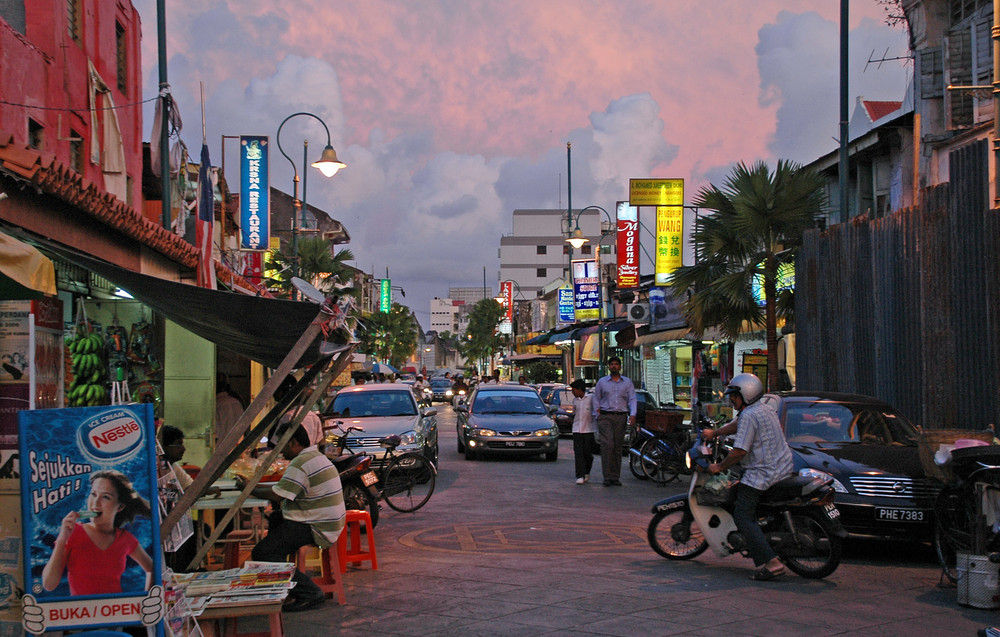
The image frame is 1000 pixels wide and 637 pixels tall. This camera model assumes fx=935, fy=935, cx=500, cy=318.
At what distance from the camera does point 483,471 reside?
1842cm

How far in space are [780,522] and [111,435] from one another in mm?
6249

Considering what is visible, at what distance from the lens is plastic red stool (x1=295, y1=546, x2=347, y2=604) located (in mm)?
7660

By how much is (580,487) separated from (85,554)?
11.7m

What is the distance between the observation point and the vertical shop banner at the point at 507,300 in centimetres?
10081

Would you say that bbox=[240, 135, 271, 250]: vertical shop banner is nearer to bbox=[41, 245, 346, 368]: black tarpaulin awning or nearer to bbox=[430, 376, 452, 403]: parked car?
bbox=[41, 245, 346, 368]: black tarpaulin awning

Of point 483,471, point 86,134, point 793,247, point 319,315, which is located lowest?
point 483,471

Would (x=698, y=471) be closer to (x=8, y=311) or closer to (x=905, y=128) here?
(x=8, y=311)

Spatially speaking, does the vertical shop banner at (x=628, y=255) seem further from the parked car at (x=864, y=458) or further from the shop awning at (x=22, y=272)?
the shop awning at (x=22, y=272)

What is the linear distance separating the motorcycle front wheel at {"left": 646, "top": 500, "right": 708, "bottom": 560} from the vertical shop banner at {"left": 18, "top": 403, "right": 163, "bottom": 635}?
18.8 ft

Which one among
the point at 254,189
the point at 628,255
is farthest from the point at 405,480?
the point at 628,255

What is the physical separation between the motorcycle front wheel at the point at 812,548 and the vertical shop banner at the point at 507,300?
90.2m

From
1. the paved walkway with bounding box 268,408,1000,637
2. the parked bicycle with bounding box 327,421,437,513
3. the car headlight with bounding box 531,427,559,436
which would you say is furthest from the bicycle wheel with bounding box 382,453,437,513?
the car headlight with bounding box 531,427,559,436

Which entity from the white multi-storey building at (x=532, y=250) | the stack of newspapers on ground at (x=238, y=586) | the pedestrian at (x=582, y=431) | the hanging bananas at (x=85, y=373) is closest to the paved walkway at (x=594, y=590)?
the stack of newspapers on ground at (x=238, y=586)

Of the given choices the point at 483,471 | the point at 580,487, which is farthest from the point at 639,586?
the point at 483,471
